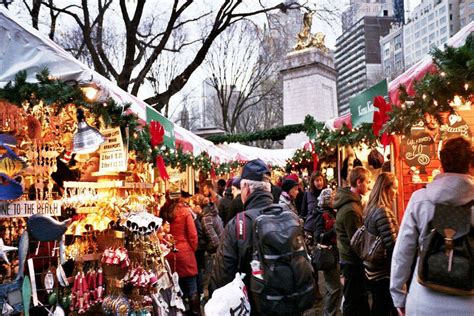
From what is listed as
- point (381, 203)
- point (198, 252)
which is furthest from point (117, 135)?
point (198, 252)

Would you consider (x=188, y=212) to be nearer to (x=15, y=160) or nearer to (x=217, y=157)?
(x=15, y=160)

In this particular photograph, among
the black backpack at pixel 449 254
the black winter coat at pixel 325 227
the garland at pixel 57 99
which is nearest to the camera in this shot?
the black backpack at pixel 449 254

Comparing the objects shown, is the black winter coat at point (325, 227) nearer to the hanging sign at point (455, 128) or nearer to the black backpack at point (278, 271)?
the hanging sign at point (455, 128)

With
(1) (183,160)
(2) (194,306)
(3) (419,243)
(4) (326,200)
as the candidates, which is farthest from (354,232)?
(1) (183,160)

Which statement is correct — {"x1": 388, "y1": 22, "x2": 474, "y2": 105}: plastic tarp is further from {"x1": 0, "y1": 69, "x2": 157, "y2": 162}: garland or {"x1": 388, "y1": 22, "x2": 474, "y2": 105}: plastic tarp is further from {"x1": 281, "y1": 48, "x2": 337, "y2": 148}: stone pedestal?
{"x1": 281, "y1": 48, "x2": 337, "y2": 148}: stone pedestal

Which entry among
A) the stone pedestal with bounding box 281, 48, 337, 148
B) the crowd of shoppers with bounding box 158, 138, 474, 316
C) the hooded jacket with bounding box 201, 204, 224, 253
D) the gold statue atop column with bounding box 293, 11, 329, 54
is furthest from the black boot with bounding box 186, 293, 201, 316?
the gold statue atop column with bounding box 293, 11, 329, 54

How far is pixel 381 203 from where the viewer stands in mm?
5109

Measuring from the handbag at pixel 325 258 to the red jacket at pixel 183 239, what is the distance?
5.98ft

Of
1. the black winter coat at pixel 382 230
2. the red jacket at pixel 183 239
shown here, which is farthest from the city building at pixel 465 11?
the black winter coat at pixel 382 230

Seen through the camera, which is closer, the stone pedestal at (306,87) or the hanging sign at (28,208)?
the hanging sign at (28,208)

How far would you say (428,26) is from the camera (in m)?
116

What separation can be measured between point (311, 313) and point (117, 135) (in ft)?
14.9

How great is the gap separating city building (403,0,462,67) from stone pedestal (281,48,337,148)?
7830 centimetres

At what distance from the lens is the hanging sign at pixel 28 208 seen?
14.9 feet
